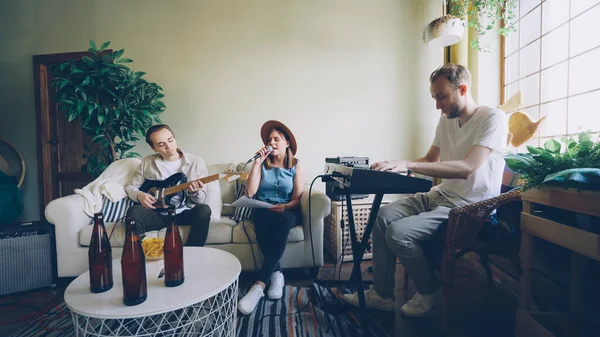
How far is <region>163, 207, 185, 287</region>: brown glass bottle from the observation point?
3.39 ft

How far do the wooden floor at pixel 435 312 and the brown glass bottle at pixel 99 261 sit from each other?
0.92 m

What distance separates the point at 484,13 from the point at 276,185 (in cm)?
226

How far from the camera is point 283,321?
57.4 inches

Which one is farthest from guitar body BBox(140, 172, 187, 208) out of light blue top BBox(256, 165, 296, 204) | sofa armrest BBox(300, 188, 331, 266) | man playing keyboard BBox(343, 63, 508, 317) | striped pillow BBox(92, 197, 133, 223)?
man playing keyboard BBox(343, 63, 508, 317)

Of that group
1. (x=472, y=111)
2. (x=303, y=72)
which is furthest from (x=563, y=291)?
(x=303, y=72)

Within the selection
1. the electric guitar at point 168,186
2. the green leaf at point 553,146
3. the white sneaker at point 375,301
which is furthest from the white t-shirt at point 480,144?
the electric guitar at point 168,186

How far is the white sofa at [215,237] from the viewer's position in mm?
1831

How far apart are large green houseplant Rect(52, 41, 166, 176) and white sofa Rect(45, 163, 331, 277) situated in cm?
71

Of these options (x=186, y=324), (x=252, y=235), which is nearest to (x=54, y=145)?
(x=252, y=235)

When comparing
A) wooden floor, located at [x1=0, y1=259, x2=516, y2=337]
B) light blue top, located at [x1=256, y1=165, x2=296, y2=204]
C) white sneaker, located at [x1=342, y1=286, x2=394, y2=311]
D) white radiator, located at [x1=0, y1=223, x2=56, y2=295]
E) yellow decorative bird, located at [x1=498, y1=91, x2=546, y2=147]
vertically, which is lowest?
wooden floor, located at [x1=0, y1=259, x2=516, y2=337]

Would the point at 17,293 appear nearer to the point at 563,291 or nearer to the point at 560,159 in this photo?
the point at 560,159

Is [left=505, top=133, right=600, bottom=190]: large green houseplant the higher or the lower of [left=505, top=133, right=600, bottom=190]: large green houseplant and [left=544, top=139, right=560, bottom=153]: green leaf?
the lower

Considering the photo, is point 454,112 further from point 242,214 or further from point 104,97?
point 104,97

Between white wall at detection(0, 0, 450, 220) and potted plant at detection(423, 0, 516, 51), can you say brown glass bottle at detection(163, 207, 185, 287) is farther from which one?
potted plant at detection(423, 0, 516, 51)
